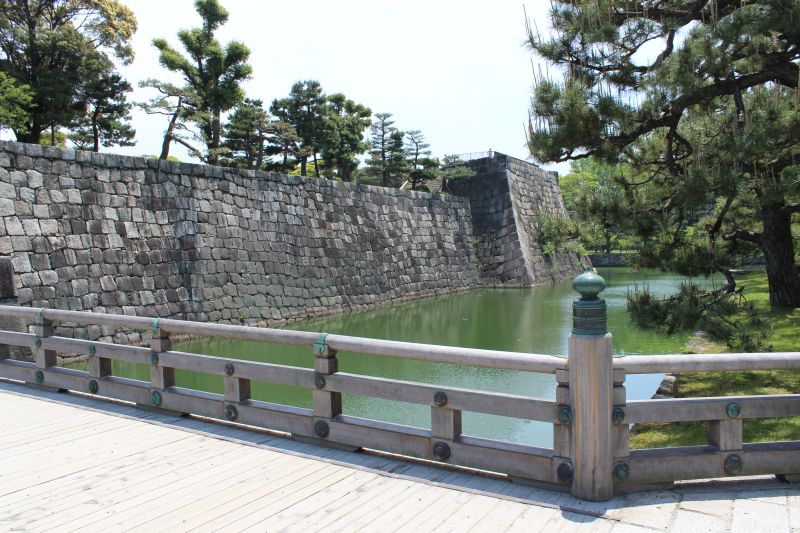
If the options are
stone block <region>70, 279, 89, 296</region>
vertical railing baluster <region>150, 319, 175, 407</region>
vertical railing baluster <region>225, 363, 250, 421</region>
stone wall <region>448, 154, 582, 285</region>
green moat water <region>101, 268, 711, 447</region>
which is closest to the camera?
vertical railing baluster <region>225, 363, 250, 421</region>

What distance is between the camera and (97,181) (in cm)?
895

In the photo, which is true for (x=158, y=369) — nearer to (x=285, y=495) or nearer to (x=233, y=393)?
(x=233, y=393)

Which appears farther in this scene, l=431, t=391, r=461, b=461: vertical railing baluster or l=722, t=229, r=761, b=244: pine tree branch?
l=722, t=229, r=761, b=244: pine tree branch

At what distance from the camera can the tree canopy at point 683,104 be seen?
12.5 ft

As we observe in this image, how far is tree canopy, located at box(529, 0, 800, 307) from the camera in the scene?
3812 mm

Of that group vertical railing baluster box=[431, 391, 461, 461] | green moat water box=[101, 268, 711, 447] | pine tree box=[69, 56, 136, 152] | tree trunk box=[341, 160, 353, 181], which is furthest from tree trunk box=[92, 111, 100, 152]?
vertical railing baluster box=[431, 391, 461, 461]

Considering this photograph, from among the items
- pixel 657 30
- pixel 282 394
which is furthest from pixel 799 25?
pixel 282 394

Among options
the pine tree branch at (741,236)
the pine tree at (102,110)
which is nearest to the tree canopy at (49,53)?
the pine tree at (102,110)

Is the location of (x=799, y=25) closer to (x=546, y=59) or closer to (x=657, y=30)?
(x=657, y=30)

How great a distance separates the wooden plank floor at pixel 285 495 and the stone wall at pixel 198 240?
444 cm

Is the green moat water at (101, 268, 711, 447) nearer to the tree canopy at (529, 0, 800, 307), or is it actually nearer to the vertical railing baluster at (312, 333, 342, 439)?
the tree canopy at (529, 0, 800, 307)

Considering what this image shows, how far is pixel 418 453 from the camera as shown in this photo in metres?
2.78

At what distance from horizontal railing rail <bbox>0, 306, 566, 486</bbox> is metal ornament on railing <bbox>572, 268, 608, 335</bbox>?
0.60 ft

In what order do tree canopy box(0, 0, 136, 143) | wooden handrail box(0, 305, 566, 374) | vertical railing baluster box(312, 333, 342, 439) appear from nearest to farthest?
wooden handrail box(0, 305, 566, 374)
vertical railing baluster box(312, 333, 342, 439)
tree canopy box(0, 0, 136, 143)
